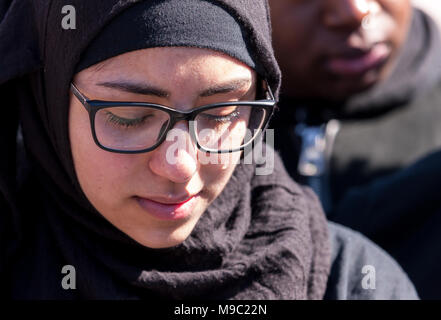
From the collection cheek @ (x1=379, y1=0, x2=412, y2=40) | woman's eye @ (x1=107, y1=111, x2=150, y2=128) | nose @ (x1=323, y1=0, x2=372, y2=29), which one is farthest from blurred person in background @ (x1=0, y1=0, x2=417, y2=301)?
cheek @ (x1=379, y1=0, x2=412, y2=40)

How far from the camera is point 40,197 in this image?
1.90 metres

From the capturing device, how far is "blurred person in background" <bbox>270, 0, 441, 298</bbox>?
268 centimetres

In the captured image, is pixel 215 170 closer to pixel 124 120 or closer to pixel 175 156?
pixel 175 156

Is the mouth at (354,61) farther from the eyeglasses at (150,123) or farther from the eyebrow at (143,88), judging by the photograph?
the eyebrow at (143,88)

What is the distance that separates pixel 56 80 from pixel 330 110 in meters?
1.77

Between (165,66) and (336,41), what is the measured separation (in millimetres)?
1465

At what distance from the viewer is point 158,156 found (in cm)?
A: 151

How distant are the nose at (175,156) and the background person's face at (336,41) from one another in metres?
1.39

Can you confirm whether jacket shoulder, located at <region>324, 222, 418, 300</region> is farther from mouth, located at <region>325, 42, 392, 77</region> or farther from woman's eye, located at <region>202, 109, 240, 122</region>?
mouth, located at <region>325, 42, 392, 77</region>

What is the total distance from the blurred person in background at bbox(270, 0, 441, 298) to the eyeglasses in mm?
1057
